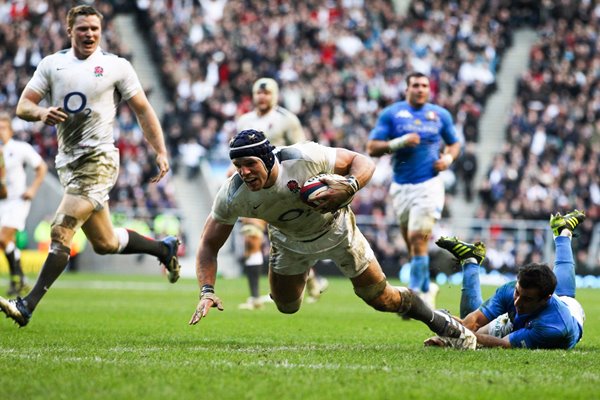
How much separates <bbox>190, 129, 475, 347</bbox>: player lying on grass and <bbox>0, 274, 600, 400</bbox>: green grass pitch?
0.40m

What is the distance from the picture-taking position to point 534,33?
3562 centimetres

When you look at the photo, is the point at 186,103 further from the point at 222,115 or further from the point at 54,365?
the point at 54,365

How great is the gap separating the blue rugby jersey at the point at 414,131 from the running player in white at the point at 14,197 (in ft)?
18.8

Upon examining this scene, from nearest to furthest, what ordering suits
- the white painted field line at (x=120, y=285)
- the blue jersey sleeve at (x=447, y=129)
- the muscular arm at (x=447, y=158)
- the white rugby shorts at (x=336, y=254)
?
1. the white rugby shorts at (x=336, y=254)
2. the muscular arm at (x=447, y=158)
3. the blue jersey sleeve at (x=447, y=129)
4. the white painted field line at (x=120, y=285)

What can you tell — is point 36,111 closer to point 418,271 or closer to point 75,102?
point 75,102

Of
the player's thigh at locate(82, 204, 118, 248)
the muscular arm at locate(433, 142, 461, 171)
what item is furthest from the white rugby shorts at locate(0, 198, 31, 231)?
the muscular arm at locate(433, 142, 461, 171)

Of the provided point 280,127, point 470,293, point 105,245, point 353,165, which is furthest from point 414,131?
point 353,165

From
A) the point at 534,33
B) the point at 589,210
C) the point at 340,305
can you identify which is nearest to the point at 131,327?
the point at 340,305

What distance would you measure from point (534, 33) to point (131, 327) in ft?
91.2

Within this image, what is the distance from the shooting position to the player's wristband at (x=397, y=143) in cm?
1266

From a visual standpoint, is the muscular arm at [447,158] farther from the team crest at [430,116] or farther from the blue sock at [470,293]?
the blue sock at [470,293]

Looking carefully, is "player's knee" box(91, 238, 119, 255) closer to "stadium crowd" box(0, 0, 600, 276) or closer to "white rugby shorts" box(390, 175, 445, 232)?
"white rugby shorts" box(390, 175, 445, 232)

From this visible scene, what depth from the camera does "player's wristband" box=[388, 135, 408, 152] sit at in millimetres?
12664

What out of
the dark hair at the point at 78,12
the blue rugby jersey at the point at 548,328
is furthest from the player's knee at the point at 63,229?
the blue rugby jersey at the point at 548,328
